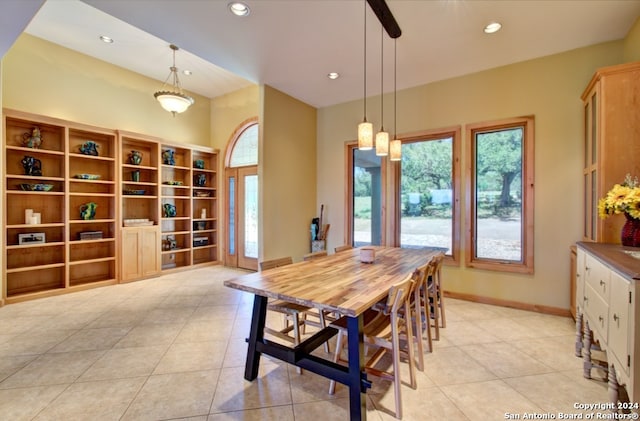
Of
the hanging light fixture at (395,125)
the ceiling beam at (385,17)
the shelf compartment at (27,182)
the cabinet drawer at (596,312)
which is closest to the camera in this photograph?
the cabinet drawer at (596,312)

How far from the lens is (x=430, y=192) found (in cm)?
424

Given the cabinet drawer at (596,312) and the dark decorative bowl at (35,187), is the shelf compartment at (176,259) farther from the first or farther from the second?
the cabinet drawer at (596,312)

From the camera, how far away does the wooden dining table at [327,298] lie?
1589 mm

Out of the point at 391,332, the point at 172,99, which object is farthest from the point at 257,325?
the point at 172,99

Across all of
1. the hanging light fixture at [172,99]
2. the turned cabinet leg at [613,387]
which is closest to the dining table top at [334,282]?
the turned cabinet leg at [613,387]

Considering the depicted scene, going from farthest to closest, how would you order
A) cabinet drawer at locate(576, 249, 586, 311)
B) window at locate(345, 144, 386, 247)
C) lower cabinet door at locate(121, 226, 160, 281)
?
lower cabinet door at locate(121, 226, 160, 281) < window at locate(345, 144, 386, 247) < cabinet drawer at locate(576, 249, 586, 311)

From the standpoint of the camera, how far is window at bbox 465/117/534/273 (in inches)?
140

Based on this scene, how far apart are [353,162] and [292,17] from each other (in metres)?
2.61

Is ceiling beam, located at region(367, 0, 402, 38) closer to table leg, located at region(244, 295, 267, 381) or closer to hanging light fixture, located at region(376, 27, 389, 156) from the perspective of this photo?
hanging light fixture, located at region(376, 27, 389, 156)

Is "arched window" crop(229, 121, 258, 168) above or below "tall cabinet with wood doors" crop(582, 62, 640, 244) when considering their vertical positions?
above

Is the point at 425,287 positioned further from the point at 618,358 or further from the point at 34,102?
the point at 34,102

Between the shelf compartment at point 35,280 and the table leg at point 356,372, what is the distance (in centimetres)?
471

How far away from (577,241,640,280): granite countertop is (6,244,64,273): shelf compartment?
19.9ft

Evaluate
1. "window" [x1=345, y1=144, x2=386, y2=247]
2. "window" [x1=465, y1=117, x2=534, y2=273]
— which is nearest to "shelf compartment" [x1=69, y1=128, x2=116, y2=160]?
"window" [x1=345, y1=144, x2=386, y2=247]
